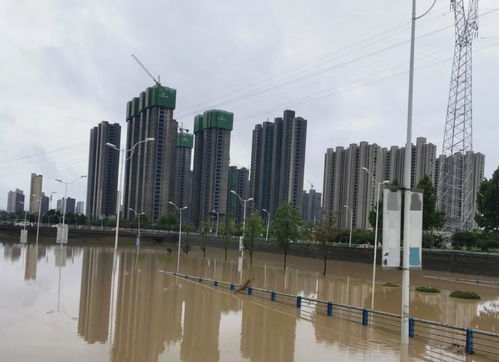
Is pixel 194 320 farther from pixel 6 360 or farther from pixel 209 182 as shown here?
pixel 209 182

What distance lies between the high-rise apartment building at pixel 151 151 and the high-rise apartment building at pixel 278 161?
19.3 meters

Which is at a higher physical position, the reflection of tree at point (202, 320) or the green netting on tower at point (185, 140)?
the green netting on tower at point (185, 140)

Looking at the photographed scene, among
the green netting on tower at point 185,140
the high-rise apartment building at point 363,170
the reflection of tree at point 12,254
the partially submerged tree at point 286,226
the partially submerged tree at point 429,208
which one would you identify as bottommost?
the reflection of tree at point 12,254

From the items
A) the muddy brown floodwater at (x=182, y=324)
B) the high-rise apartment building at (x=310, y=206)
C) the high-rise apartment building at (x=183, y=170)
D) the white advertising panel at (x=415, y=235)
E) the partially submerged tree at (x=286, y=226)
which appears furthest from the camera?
the high-rise apartment building at (x=310, y=206)

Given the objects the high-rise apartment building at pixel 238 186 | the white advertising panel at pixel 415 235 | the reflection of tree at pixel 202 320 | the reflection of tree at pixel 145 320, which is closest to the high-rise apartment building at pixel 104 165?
the high-rise apartment building at pixel 238 186

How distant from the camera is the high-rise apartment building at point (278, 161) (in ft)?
346

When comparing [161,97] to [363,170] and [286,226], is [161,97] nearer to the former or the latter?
[363,170]

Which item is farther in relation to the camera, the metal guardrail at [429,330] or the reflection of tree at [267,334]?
the metal guardrail at [429,330]

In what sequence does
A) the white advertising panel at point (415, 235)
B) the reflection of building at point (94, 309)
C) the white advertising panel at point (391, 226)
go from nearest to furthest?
the white advertising panel at point (391, 226)
the white advertising panel at point (415, 235)
the reflection of building at point (94, 309)

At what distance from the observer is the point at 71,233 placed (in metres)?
102

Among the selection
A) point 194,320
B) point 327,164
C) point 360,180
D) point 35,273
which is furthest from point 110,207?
point 194,320

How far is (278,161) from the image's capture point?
10962cm

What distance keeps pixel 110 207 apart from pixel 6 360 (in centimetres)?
14720

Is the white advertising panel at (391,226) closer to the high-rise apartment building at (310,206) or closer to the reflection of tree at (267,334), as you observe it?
the reflection of tree at (267,334)
